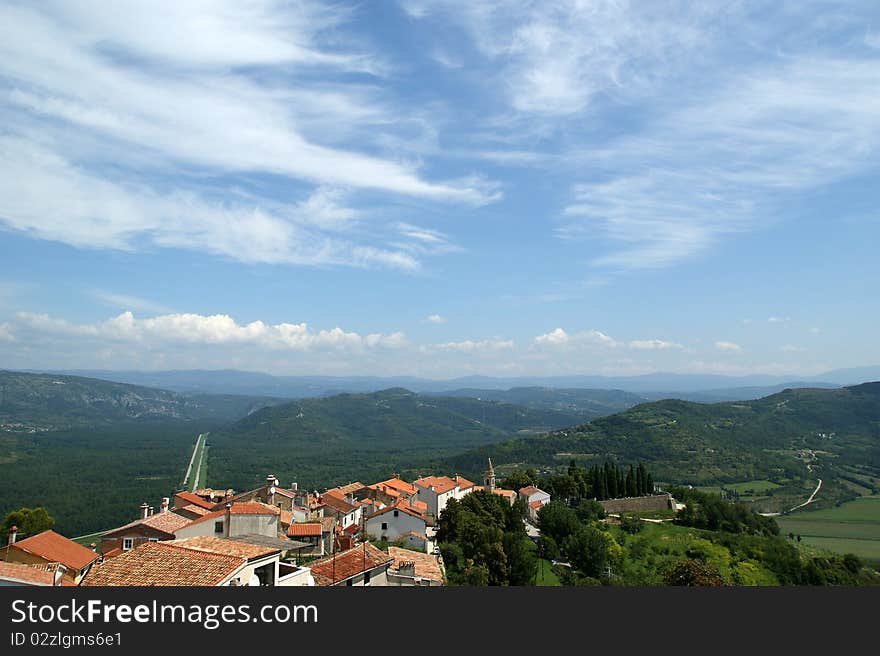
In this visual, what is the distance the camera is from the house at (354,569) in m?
23.1

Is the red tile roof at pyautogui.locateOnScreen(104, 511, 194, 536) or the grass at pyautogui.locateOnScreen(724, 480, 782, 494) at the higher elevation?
the red tile roof at pyautogui.locateOnScreen(104, 511, 194, 536)

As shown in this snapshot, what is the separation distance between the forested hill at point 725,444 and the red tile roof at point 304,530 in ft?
338

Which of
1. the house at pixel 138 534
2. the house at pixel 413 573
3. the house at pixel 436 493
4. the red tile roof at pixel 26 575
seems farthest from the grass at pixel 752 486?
the red tile roof at pixel 26 575

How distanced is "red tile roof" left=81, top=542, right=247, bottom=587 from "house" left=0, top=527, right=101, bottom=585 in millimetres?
13233

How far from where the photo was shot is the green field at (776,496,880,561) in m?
74.4

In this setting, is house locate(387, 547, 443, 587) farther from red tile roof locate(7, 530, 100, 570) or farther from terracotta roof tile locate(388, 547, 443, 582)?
red tile roof locate(7, 530, 100, 570)

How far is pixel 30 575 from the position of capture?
80.7 feet

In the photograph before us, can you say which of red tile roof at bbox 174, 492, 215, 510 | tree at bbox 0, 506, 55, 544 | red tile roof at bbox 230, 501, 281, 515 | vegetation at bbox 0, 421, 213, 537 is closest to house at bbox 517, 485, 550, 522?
red tile roof at bbox 174, 492, 215, 510

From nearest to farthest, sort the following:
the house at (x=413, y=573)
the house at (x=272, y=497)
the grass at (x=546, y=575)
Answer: the house at (x=413, y=573)
the grass at (x=546, y=575)
the house at (x=272, y=497)

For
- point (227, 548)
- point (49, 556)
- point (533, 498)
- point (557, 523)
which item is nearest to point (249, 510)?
point (49, 556)

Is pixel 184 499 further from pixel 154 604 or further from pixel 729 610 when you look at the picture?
pixel 729 610

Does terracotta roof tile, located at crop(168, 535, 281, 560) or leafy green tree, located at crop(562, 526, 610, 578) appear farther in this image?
leafy green tree, located at crop(562, 526, 610, 578)

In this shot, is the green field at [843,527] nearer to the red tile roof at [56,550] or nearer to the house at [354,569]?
the house at [354,569]

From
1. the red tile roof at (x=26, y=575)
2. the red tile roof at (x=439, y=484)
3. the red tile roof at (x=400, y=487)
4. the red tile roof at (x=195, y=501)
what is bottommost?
the red tile roof at (x=400, y=487)
